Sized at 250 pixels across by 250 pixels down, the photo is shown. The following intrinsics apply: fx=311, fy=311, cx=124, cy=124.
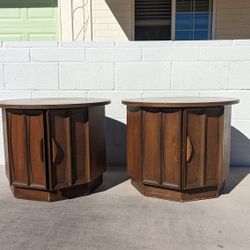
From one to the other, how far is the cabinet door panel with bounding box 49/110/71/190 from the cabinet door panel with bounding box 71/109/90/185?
55mm

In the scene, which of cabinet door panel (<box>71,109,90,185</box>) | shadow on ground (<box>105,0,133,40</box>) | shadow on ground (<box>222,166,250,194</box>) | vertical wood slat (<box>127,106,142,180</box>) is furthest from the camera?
shadow on ground (<box>105,0,133,40</box>)

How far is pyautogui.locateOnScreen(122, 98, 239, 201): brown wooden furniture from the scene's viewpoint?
2.85m

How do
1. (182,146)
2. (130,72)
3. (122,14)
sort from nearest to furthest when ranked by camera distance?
(182,146), (130,72), (122,14)

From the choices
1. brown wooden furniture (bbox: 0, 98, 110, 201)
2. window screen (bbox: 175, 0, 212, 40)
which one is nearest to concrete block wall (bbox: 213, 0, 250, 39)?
window screen (bbox: 175, 0, 212, 40)

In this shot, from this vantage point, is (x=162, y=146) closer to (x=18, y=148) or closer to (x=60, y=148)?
(x=60, y=148)

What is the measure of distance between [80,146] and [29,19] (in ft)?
12.1

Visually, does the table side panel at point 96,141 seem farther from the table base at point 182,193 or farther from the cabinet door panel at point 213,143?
the cabinet door panel at point 213,143

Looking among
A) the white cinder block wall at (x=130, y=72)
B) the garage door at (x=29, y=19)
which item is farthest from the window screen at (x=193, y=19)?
the garage door at (x=29, y=19)

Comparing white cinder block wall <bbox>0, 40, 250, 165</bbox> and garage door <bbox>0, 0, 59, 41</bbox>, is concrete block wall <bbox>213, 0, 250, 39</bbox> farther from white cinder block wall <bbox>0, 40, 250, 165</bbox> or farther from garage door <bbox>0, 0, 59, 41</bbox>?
garage door <bbox>0, 0, 59, 41</bbox>

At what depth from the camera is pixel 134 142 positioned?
3.19 m

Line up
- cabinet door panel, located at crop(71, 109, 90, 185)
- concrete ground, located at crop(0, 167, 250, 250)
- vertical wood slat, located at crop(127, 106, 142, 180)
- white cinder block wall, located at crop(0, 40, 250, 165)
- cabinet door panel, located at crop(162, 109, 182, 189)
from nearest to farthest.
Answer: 1. concrete ground, located at crop(0, 167, 250, 250)
2. cabinet door panel, located at crop(162, 109, 182, 189)
3. cabinet door panel, located at crop(71, 109, 90, 185)
4. vertical wood slat, located at crop(127, 106, 142, 180)
5. white cinder block wall, located at crop(0, 40, 250, 165)

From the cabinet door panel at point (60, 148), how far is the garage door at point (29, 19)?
3273mm

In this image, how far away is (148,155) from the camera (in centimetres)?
303

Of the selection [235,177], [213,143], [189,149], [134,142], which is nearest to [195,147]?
[189,149]
